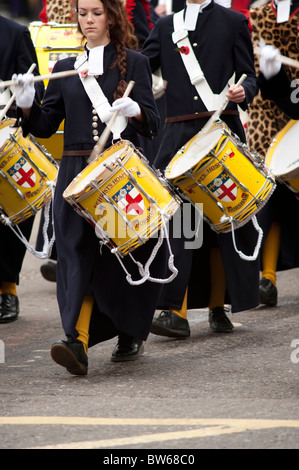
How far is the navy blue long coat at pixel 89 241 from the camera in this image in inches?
207

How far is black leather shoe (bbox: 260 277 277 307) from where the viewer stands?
22.7ft

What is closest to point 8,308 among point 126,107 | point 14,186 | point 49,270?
point 49,270

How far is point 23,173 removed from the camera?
6016 millimetres

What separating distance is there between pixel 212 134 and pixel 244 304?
1.06 m

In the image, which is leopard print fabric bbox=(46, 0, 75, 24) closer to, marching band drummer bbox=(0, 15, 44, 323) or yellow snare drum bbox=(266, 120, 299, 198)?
marching band drummer bbox=(0, 15, 44, 323)

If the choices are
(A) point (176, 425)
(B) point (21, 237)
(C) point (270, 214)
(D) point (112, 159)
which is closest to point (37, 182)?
(B) point (21, 237)

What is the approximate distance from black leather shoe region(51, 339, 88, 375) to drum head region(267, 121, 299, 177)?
67.8 inches

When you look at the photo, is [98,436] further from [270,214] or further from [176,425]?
[270,214]

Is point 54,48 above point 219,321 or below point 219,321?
above

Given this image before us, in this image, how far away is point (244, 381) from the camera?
4984 millimetres

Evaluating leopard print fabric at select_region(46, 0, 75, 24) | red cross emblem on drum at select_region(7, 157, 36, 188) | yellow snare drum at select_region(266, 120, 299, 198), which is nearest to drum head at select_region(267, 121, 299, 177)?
yellow snare drum at select_region(266, 120, 299, 198)


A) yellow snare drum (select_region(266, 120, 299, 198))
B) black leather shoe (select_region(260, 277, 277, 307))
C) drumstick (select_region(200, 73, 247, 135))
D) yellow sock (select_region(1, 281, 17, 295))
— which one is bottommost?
black leather shoe (select_region(260, 277, 277, 307))

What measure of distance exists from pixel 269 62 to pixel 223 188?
2.21 feet

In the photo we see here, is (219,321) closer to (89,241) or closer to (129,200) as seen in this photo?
(89,241)
